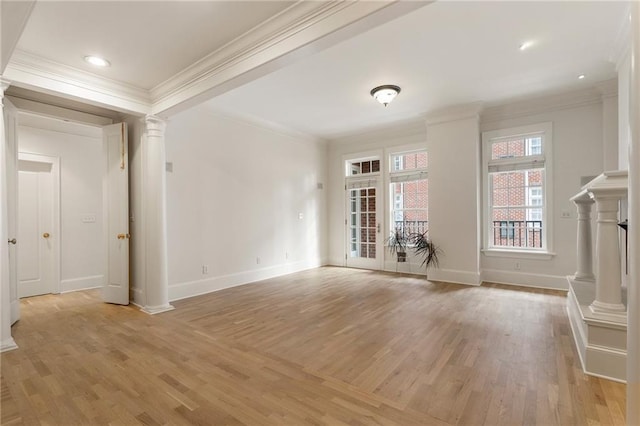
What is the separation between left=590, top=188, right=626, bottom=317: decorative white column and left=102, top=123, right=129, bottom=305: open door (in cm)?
538

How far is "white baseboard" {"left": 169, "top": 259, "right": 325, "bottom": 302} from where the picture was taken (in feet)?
15.2

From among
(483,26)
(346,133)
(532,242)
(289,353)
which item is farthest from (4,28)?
(532,242)

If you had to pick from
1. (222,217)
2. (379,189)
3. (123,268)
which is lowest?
(123,268)

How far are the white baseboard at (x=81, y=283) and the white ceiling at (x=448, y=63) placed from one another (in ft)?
12.6

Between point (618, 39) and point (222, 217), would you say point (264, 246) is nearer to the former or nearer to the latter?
point (222, 217)

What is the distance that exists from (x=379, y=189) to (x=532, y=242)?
306 centimetres

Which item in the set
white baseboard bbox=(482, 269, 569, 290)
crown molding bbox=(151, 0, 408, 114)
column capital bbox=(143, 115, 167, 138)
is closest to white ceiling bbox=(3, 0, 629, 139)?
crown molding bbox=(151, 0, 408, 114)

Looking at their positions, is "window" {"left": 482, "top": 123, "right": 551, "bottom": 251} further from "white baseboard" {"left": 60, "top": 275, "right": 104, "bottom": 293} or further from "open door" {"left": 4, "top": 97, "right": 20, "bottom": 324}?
"white baseboard" {"left": 60, "top": 275, "right": 104, "bottom": 293}

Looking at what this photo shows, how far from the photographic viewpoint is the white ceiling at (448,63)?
289 cm

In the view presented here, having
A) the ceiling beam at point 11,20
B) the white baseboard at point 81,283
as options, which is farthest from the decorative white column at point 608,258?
the white baseboard at point 81,283

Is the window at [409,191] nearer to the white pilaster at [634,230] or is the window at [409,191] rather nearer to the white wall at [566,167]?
the white wall at [566,167]

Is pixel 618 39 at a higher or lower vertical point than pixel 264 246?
higher

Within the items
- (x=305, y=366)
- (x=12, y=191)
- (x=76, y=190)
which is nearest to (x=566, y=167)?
(x=305, y=366)

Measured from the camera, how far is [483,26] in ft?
9.90
